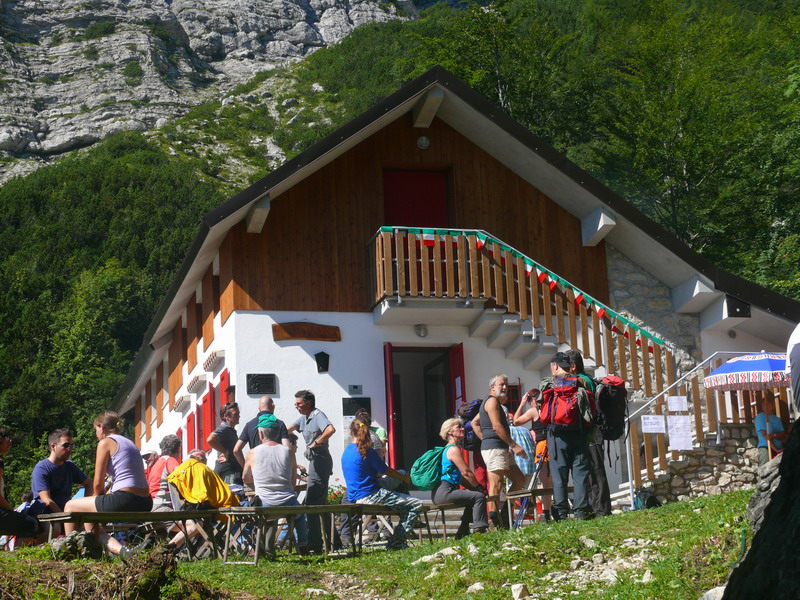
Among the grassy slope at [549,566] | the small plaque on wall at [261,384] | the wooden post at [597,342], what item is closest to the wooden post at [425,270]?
the wooden post at [597,342]

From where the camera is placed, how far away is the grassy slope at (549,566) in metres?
7.32

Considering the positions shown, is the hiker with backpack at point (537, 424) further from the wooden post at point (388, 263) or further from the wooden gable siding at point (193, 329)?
the wooden gable siding at point (193, 329)

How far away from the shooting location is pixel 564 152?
3253 centimetres

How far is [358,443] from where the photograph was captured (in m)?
11.2

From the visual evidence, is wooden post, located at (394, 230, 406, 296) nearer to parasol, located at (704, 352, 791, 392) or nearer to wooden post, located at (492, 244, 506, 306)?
wooden post, located at (492, 244, 506, 306)

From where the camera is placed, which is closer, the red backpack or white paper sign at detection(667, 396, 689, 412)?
the red backpack

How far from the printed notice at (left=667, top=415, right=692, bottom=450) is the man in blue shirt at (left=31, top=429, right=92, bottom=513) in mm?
7460

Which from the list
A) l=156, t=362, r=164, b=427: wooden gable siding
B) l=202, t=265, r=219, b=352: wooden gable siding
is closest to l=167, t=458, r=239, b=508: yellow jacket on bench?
l=202, t=265, r=219, b=352: wooden gable siding

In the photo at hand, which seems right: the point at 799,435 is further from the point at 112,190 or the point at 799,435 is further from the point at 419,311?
the point at 112,190

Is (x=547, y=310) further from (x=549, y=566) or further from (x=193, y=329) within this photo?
(x=549, y=566)

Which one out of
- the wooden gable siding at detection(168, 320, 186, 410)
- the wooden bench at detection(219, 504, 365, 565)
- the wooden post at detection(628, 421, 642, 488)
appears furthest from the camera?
the wooden gable siding at detection(168, 320, 186, 410)

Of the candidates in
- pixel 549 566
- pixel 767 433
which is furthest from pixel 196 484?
pixel 767 433

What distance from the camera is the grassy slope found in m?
7.32

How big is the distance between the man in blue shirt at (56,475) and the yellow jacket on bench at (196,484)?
92 cm
